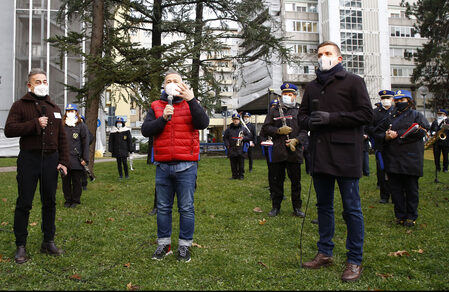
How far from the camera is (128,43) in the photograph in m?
11.8

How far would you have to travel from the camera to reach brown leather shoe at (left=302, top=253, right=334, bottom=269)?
4.09m

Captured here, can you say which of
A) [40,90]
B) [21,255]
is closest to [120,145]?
[40,90]

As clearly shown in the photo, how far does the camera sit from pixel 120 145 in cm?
1312

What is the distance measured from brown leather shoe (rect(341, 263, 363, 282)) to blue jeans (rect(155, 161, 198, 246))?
1741 millimetres

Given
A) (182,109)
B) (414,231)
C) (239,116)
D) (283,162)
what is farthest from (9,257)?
(239,116)

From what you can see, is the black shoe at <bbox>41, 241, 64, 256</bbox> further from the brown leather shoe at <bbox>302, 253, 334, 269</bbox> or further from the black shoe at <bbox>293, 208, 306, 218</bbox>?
the black shoe at <bbox>293, 208, 306, 218</bbox>

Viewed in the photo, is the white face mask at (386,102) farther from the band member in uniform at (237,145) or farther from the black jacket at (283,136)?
the band member in uniform at (237,145)

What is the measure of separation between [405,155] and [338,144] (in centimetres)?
295

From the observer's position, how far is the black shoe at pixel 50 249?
15.4 ft

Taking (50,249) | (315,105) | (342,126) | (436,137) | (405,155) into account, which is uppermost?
(315,105)

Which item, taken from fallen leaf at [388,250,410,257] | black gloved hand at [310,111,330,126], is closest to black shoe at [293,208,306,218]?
fallen leaf at [388,250,410,257]

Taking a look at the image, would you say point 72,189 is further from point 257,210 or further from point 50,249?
point 257,210

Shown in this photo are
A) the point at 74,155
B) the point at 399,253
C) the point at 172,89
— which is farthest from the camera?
the point at 74,155

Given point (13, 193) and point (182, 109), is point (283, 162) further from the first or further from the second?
point (13, 193)
